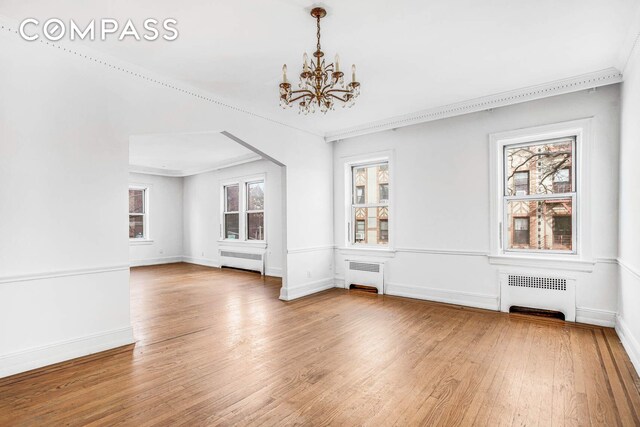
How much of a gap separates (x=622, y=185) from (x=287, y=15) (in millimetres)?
3782

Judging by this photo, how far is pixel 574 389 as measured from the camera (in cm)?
242

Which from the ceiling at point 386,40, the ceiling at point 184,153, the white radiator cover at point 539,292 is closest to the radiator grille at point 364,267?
the white radiator cover at point 539,292

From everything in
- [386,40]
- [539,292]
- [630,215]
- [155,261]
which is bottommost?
[155,261]

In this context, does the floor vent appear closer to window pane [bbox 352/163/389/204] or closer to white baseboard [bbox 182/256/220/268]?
window pane [bbox 352/163/389/204]

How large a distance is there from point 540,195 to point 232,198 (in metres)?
6.83

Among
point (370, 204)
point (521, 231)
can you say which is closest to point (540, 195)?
point (521, 231)

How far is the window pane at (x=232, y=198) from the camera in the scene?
8.48 m

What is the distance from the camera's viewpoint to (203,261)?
926cm

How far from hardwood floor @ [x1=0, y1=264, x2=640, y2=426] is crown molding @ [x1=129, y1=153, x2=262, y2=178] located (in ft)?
13.9

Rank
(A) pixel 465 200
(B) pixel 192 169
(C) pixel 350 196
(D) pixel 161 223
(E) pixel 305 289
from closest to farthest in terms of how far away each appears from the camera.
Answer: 1. (A) pixel 465 200
2. (E) pixel 305 289
3. (C) pixel 350 196
4. (B) pixel 192 169
5. (D) pixel 161 223

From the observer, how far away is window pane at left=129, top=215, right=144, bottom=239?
9.07 m

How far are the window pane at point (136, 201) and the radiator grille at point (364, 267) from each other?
22.1 ft

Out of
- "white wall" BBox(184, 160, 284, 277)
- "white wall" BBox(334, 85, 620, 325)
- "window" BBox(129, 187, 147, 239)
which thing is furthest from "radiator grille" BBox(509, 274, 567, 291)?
"window" BBox(129, 187, 147, 239)

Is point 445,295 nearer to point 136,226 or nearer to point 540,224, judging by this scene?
point 540,224
